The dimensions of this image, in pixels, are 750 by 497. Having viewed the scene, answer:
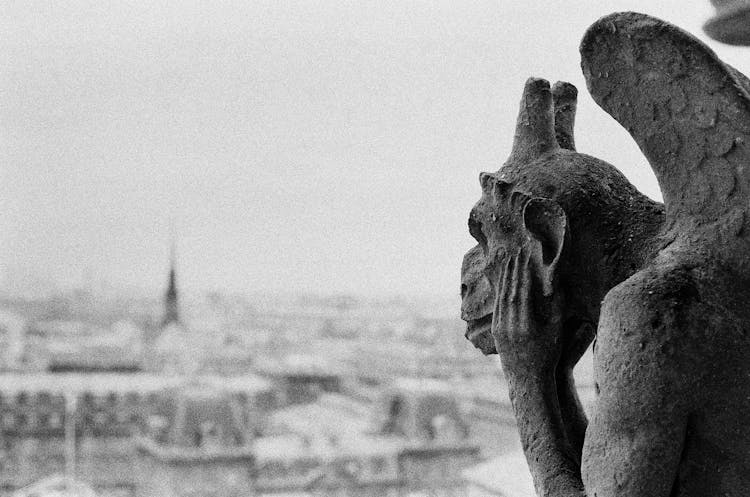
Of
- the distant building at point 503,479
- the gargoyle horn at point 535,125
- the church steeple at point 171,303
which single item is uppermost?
the gargoyle horn at point 535,125

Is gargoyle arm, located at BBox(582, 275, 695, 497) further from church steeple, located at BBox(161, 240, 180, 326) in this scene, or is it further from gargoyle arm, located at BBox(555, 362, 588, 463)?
church steeple, located at BBox(161, 240, 180, 326)

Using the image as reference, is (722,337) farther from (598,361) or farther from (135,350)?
(135,350)

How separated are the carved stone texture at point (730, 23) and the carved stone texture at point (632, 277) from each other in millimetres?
385

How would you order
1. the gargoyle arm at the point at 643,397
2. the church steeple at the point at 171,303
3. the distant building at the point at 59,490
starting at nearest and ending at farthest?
the gargoyle arm at the point at 643,397, the distant building at the point at 59,490, the church steeple at the point at 171,303

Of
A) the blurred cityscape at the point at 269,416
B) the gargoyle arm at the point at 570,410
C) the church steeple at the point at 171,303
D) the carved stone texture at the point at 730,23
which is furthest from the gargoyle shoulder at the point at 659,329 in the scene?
the church steeple at the point at 171,303

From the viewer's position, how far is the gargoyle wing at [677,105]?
23.0 inches

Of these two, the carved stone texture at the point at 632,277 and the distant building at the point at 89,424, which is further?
the distant building at the point at 89,424

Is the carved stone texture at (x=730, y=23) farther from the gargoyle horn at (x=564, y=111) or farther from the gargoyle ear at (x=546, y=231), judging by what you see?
the gargoyle ear at (x=546, y=231)

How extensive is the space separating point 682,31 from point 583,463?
28 centimetres

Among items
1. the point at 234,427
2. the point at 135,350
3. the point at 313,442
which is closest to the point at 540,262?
the point at 234,427

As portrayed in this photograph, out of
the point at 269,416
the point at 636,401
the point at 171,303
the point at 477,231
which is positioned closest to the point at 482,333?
the point at 477,231

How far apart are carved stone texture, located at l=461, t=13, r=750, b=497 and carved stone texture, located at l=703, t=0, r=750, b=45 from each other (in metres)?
0.38

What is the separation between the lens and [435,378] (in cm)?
543

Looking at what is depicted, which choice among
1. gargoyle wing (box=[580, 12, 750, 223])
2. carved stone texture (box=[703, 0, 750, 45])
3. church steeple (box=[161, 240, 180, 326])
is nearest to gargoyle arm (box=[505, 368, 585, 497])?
gargoyle wing (box=[580, 12, 750, 223])
